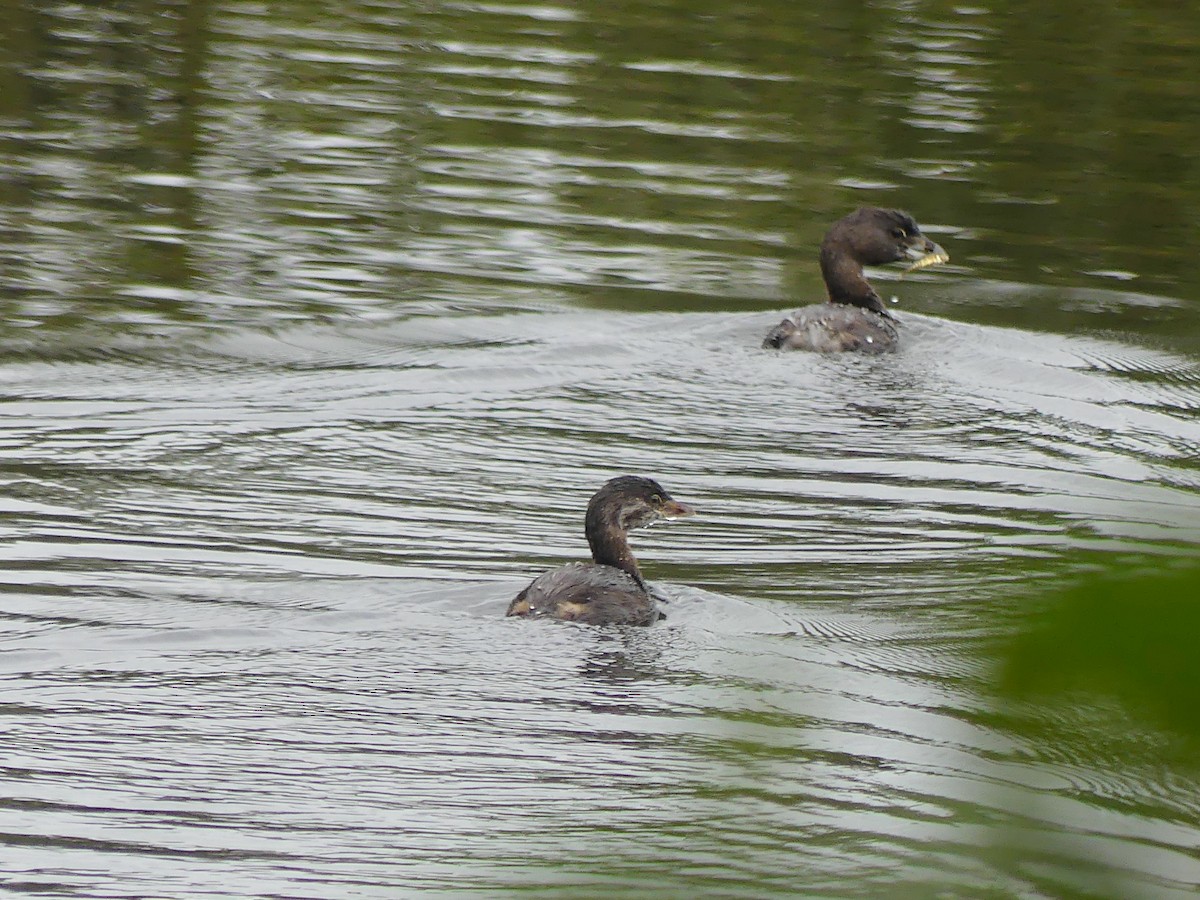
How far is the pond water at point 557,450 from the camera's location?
4066mm

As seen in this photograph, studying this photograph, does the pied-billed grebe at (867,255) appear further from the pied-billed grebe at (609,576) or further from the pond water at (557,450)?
the pied-billed grebe at (609,576)

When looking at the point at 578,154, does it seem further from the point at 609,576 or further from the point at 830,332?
the point at 609,576

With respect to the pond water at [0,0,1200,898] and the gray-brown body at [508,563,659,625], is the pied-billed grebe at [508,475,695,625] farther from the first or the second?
the pond water at [0,0,1200,898]

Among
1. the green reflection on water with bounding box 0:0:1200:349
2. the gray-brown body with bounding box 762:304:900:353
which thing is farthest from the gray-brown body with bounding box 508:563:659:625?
the green reflection on water with bounding box 0:0:1200:349

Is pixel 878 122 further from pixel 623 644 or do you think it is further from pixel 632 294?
pixel 623 644

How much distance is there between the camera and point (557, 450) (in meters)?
10.6

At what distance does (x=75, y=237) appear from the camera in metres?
15.3

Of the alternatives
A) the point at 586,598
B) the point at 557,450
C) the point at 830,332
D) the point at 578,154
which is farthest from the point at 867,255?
the point at 586,598

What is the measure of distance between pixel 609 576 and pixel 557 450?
115 inches

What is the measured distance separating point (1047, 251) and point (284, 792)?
1297cm

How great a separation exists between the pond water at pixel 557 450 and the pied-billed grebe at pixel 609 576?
0.11 metres

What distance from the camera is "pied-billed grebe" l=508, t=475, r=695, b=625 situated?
7.46m

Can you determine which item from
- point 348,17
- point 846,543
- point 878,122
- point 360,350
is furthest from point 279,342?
point 348,17

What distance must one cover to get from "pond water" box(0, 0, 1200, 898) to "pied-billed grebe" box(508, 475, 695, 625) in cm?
11
